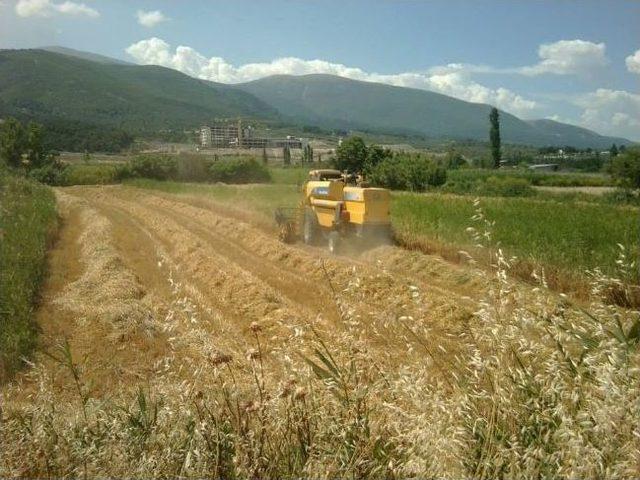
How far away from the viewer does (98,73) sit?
38.3 metres

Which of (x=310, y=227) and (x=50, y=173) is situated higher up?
(x=50, y=173)

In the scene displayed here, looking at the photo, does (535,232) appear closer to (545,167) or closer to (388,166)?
(388,166)

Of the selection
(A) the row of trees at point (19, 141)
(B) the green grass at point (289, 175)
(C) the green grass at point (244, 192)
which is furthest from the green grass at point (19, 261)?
(B) the green grass at point (289, 175)

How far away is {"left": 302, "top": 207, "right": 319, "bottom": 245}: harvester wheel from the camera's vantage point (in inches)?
659

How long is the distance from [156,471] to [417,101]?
5816 centimetres

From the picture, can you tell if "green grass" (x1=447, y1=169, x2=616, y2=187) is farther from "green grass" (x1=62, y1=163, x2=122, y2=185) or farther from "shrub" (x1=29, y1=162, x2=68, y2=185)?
"shrub" (x1=29, y1=162, x2=68, y2=185)

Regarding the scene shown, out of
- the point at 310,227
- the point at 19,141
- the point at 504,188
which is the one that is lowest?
the point at 310,227

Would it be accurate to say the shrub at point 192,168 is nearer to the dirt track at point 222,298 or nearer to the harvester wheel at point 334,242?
the dirt track at point 222,298

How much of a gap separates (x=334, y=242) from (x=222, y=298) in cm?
490

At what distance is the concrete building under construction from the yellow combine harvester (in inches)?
274

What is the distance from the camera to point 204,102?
1521 inches

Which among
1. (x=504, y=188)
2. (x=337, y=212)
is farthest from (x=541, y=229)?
(x=504, y=188)

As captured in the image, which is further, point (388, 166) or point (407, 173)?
point (407, 173)

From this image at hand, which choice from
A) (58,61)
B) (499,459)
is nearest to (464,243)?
(499,459)
